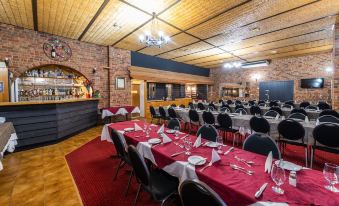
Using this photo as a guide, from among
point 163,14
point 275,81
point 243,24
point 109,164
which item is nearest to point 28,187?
point 109,164

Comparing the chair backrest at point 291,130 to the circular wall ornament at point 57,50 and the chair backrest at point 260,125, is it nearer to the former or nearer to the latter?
the chair backrest at point 260,125

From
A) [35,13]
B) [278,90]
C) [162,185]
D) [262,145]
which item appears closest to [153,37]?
[35,13]

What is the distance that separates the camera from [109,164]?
354 cm

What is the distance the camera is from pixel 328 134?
9.64ft

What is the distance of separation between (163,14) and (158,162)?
3733 millimetres

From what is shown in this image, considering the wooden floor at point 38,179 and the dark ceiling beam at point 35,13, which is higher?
the dark ceiling beam at point 35,13

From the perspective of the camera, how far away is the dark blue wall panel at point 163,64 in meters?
8.55

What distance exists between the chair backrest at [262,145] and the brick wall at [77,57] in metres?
6.45

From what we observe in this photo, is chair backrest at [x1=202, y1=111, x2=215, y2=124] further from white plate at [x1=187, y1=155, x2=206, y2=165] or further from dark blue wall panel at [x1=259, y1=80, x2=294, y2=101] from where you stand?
dark blue wall panel at [x1=259, y1=80, x2=294, y2=101]

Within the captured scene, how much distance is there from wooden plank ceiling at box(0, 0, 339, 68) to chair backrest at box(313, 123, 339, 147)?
9.37 feet

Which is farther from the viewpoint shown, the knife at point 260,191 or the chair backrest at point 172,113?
the chair backrest at point 172,113

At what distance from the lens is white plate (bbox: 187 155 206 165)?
1781mm

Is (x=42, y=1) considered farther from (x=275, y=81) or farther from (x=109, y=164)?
(x=275, y=81)

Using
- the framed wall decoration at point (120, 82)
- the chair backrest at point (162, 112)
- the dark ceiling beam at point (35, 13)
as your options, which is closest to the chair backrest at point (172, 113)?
the chair backrest at point (162, 112)
